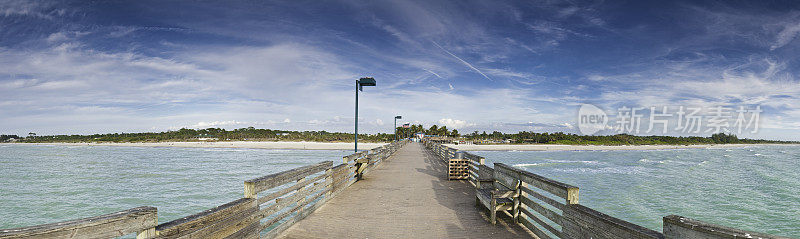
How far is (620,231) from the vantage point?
3.25m

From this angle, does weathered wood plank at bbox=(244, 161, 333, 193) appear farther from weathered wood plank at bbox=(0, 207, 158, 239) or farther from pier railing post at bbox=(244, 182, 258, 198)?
weathered wood plank at bbox=(0, 207, 158, 239)

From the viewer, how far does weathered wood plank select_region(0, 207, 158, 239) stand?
7.00 ft

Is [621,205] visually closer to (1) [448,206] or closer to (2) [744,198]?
(2) [744,198]

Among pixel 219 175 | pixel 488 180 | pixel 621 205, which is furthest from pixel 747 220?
pixel 219 175

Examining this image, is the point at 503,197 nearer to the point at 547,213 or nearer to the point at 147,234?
the point at 547,213

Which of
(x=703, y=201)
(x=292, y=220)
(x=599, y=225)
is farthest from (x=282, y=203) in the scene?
(x=703, y=201)

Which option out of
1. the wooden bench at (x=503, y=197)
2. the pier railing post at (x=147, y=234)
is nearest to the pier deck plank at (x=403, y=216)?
the wooden bench at (x=503, y=197)

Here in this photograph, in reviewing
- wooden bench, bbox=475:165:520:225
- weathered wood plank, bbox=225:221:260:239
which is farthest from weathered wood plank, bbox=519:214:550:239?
weathered wood plank, bbox=225:221:260:239

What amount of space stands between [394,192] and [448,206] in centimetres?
207

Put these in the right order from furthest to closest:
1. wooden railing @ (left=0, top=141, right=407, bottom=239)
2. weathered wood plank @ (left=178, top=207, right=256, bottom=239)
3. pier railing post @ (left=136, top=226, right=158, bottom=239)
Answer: weathered wood plank @ (left=178, top=207, right=256, bottom=239) < pier railing post @ (left=136, top=226, right=158, bottom=239) < wooden railing @ (left=0, top=141, right=407, bottom=239)

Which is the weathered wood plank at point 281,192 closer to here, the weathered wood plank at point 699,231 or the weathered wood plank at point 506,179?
the weathered wood plank at point 506,179

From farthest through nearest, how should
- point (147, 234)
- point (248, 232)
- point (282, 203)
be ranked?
point (282, 203) → point (248, 232) → point (147, 234)

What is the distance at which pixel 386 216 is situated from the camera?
650 centimetres

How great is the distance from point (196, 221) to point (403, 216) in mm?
3900
